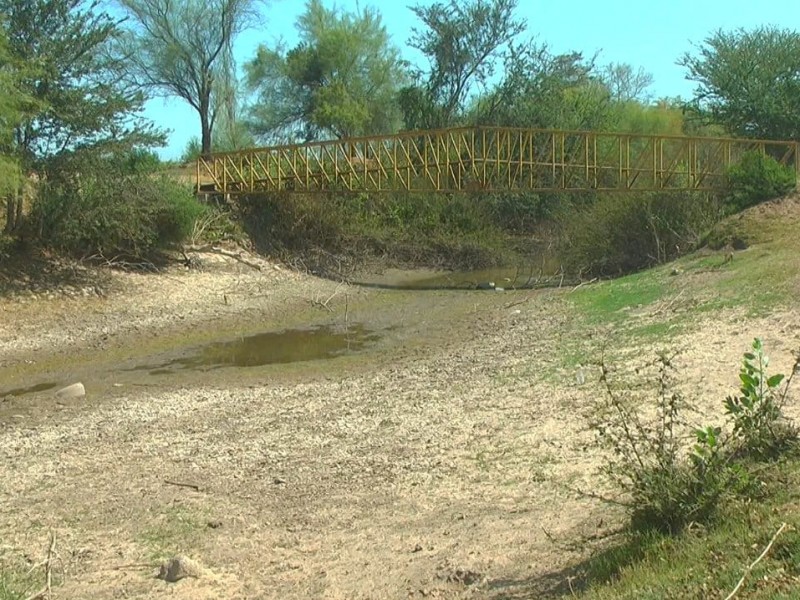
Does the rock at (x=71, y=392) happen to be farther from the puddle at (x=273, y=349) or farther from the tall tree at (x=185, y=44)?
the tall tree at (x=185, y=44)

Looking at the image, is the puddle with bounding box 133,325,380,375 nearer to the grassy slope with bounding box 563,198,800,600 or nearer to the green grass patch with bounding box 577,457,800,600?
the grassy slope with bounding box 563,198,800,600

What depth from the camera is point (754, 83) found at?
109ft

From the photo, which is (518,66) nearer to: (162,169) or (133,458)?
(162,169)

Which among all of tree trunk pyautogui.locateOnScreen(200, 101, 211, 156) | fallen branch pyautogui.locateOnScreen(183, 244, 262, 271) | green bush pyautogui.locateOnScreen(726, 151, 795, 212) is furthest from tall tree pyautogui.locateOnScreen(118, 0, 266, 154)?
green bush pyautogui.locateOnScreen(726, 151, 795, 212)

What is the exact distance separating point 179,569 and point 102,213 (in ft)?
63.3

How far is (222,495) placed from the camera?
→ 332 inches

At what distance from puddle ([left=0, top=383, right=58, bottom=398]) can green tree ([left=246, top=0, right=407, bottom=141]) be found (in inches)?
1431

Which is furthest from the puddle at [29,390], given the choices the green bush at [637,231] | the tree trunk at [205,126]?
the tree trunk at [205,126]

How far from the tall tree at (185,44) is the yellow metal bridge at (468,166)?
7626 mm

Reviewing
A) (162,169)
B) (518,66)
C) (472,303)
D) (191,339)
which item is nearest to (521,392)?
(191,339)

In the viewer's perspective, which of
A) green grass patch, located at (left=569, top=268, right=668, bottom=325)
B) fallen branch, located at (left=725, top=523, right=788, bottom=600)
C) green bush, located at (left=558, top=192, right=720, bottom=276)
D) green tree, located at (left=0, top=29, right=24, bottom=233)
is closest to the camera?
fallen branch, located at (left=725, top=523, right=788, bottom=600)

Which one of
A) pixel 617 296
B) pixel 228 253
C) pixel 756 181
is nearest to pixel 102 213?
pixel 228 253

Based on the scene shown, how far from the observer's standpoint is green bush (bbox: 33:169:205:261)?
78.2ft

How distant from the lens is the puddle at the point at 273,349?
685 inches
